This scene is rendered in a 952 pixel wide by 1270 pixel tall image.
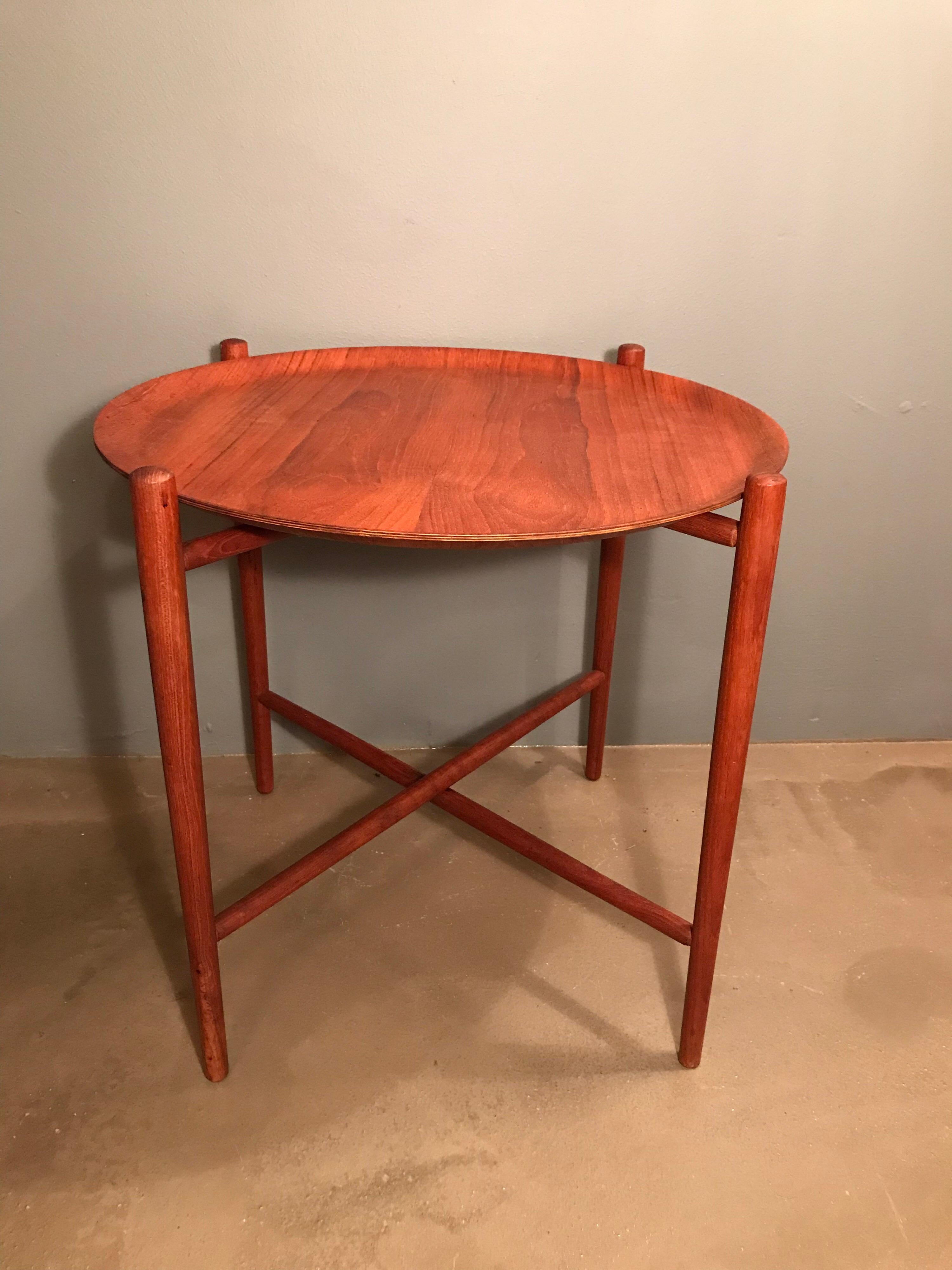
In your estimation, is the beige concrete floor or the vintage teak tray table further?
the beige concrete floor

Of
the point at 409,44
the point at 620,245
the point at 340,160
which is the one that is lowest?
the point at 620,245

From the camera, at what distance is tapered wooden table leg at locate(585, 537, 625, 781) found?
6.11 feet

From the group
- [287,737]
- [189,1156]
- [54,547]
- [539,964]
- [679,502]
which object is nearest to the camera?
[679,502]

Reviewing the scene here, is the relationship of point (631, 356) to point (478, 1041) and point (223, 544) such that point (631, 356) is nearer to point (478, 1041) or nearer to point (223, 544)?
point (223, 544)

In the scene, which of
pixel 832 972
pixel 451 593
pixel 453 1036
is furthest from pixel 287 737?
pixel 832 972

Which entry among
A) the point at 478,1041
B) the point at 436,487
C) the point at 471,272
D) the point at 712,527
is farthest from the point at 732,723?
the point at 471,272

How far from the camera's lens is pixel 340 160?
5.40 feet

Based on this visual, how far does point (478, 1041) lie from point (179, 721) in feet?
2.19

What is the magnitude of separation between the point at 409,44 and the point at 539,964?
146 cm

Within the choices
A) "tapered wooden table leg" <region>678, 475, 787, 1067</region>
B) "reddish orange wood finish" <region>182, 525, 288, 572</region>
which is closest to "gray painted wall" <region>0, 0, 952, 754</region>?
"reddish orange wood finish" <region>182, 525, 288, 572</region>

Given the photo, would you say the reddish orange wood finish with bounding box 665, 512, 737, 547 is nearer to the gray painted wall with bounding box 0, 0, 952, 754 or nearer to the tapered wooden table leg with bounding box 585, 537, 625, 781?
the tapered wooden table leg with bounding box 585, 537, 625, 781

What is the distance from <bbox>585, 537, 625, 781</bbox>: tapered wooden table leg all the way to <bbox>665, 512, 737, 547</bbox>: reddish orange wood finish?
1.70 feet

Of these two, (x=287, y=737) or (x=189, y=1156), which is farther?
(x=287, y=737)

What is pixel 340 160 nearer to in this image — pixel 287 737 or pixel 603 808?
pixel 287 737
